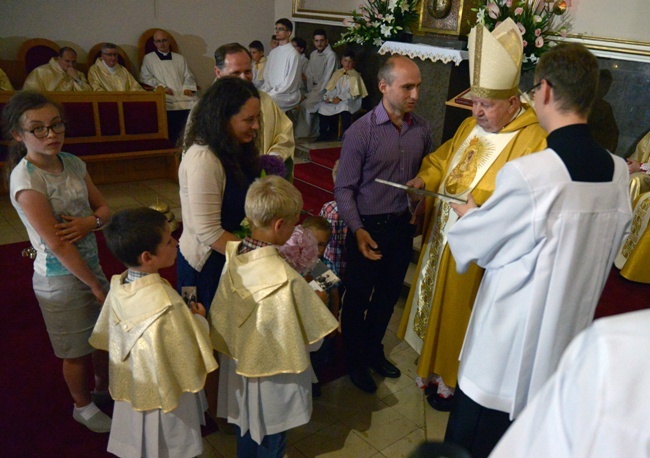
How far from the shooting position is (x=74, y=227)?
1.91 m

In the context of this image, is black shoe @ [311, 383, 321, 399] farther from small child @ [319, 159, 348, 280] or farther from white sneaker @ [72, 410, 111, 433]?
white sneaker @ [72, 410, 111, 433]

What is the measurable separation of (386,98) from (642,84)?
3.53 meters

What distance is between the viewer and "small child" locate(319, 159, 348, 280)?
270 centimetres

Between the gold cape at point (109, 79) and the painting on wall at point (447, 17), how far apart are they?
13.6 feet

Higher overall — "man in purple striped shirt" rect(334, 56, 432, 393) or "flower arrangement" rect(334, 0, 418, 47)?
"flower arrangement" rect(334, 0, 418, 47)

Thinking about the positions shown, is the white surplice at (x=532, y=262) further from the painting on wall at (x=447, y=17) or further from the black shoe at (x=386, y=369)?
the painting on wall at (x=447, y=17)

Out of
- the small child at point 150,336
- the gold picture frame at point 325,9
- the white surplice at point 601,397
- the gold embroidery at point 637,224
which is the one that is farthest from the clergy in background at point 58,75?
the white surplice at point 601,397

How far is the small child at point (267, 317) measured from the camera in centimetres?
166

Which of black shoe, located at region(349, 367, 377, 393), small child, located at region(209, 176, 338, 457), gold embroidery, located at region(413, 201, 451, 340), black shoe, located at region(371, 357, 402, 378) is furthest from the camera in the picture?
black shoe, located at region(371, 357, 402, 378)

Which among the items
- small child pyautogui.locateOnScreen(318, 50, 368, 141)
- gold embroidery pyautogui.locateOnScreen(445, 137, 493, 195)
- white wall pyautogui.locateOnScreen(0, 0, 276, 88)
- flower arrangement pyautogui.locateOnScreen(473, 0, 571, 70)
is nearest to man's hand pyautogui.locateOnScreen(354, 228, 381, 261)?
gold embroidery pyautogui.locateOnScreen(445, 137, 493, 195)

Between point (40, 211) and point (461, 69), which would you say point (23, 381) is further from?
point (461, 69)

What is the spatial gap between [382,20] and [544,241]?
17.1 ft

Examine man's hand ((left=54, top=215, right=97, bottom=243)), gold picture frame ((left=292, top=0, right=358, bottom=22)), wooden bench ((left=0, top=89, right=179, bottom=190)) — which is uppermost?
gold picture frame ((left=292, top=0, right=358, bottom=22))

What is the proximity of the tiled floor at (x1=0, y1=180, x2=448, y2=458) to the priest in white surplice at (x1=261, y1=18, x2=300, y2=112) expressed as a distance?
5041mm
